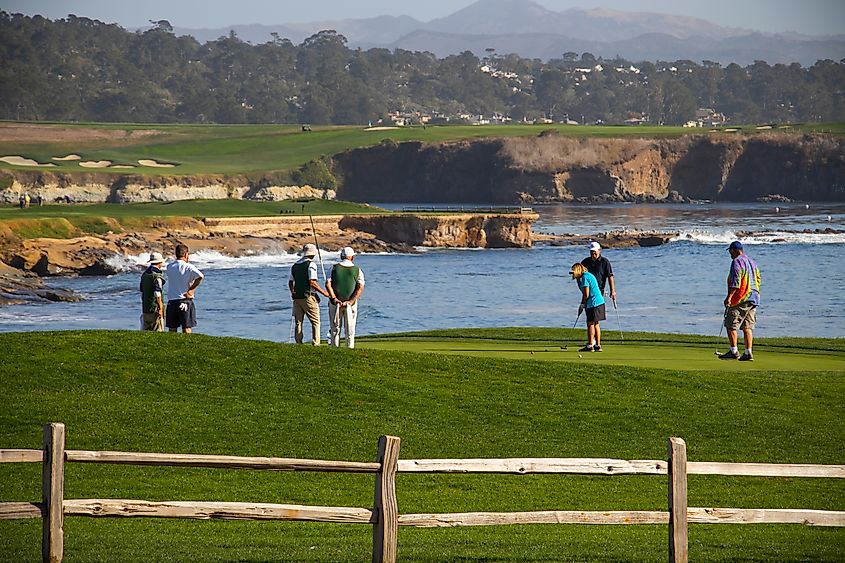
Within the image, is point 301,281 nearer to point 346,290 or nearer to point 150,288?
point 346,290

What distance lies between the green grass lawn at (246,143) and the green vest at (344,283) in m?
130

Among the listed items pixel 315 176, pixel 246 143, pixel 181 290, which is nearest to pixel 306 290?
pixel 181 290

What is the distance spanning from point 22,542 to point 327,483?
371cm

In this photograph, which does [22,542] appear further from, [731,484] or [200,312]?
[200,312]

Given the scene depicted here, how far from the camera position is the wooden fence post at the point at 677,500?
10078 millimetres

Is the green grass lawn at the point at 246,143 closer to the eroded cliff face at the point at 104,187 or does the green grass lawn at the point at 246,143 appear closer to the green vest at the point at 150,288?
the eroded cliff face at the point at 104,187

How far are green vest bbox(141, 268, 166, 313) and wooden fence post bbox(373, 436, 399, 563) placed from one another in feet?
34.6

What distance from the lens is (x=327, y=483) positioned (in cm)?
1391

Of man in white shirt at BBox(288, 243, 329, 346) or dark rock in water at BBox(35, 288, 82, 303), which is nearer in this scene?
man in white shirt at BBox(288, 243, 329, 346)

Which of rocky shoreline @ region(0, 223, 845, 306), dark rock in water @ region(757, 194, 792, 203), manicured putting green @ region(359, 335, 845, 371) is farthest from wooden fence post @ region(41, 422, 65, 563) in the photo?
dark rock in water @ region(757, 194, 792, 203)

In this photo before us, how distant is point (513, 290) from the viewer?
66.9 meters

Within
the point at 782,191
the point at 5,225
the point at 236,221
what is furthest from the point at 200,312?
the point at 782,191

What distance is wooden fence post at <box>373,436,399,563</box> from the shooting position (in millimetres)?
9688

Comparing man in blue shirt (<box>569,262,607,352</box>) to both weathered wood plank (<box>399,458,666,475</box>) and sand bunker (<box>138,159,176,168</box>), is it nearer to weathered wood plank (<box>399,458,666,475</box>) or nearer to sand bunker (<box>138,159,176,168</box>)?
weathered wood plank (<box>399,458,666,475</box>)
